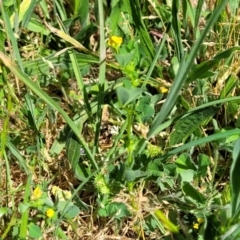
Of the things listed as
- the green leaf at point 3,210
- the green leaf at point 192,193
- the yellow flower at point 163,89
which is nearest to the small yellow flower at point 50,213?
the green leaf at point 3,210

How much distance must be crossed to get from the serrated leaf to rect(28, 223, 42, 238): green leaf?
16.6 inches

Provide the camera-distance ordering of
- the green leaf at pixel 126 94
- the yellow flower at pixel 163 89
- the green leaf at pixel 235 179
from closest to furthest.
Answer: the green leaf at pixel 235 179
the green leaf at pixel 126 94
the yellow flower at pixel 163 89

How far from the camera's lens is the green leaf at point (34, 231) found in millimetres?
1436

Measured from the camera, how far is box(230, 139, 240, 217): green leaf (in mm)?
1025

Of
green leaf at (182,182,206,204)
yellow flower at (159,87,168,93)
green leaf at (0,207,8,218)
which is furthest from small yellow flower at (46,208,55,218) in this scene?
yellow flower at (159,87,168,93)

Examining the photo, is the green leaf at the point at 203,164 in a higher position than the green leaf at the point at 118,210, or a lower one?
higher

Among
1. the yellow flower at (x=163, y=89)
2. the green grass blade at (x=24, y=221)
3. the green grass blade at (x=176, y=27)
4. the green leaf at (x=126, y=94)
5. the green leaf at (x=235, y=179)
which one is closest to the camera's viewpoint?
the green leaf at (x=235, y=179)

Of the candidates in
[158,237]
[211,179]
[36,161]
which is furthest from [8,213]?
[211,179]

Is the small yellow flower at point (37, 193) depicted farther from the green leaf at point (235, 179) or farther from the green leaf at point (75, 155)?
the green leaf at point (235, 179)

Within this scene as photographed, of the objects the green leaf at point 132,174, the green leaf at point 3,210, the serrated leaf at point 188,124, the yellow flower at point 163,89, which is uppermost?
the yellow flower at point 163,89

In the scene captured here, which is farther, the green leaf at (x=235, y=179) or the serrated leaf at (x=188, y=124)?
the serrated leaf at (x=188, y=124)

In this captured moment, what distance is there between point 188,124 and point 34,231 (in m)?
0.48

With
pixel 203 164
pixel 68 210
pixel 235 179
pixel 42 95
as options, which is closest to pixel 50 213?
pixel 68 210

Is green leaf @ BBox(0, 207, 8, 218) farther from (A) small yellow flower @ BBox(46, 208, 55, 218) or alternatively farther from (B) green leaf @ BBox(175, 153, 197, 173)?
(B) green leaf @ BBox(175, 153, 197, 173)
